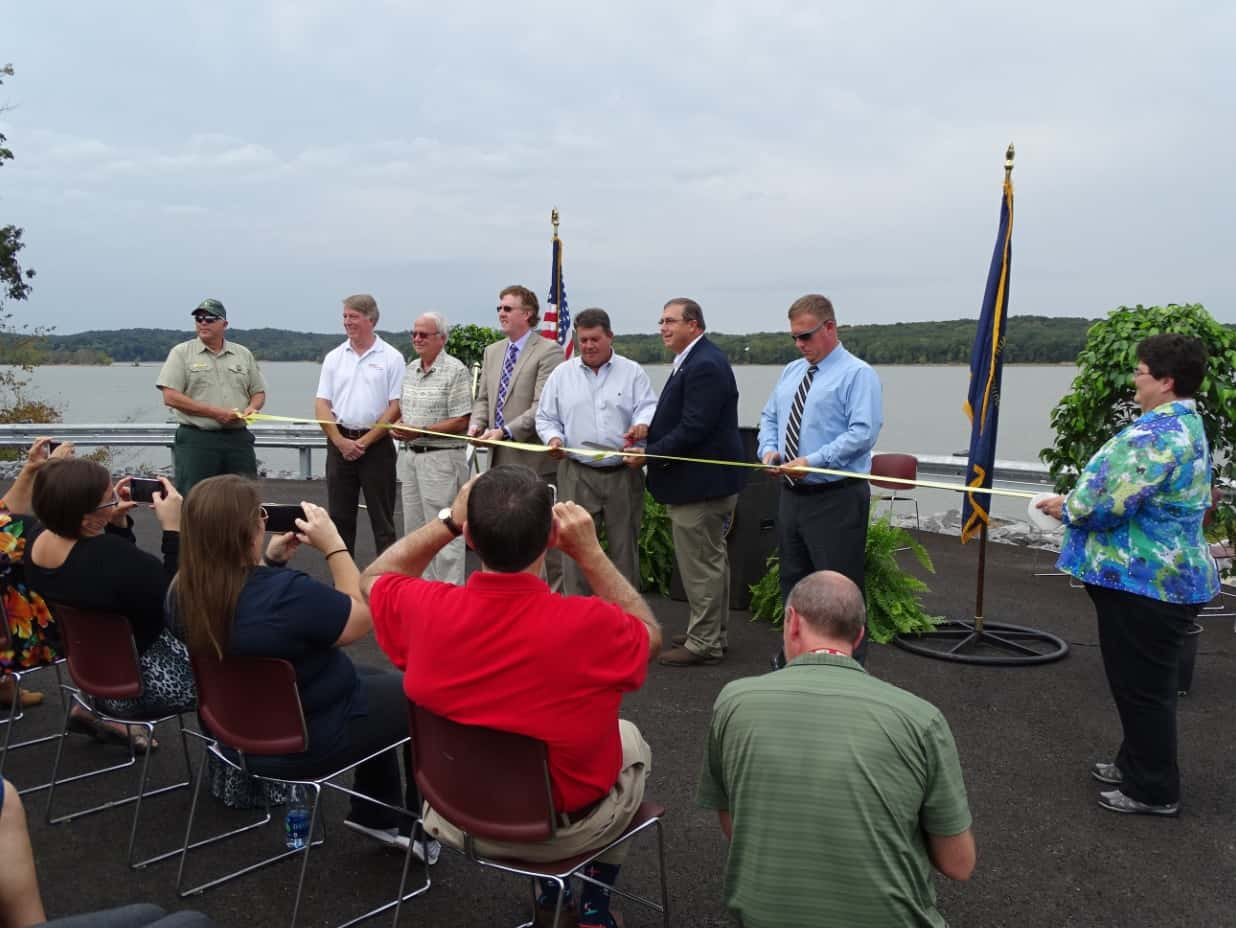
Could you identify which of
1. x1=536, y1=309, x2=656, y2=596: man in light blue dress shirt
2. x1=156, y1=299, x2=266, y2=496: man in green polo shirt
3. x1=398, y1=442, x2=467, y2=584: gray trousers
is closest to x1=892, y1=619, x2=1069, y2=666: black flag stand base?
x1=536, y1=309, x2=656, y2=596: man in light blue dress shirt

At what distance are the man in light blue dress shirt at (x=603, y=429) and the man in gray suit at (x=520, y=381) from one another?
0.44m

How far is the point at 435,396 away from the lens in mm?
6387

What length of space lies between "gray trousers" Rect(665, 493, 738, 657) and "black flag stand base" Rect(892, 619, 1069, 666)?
1.18 meters

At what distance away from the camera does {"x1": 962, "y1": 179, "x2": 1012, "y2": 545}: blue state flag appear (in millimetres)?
5266

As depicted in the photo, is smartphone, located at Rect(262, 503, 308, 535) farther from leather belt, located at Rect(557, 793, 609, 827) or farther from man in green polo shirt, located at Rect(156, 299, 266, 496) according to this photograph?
man in green polo shirt, located at Rect(156, 299, 266, 496)

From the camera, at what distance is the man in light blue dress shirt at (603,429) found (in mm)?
5699

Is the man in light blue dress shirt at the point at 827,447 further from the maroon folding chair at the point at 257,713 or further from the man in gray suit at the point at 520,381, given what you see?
the maroon folding chair at the point at 257,713

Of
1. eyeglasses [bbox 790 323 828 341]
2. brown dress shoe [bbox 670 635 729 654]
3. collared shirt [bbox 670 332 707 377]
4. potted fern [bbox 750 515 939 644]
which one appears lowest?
brown dress shoe [bbox 670 635 729 654]

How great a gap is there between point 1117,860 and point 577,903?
1864mm

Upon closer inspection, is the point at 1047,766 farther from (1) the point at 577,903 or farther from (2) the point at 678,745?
(1) the point at 577,903

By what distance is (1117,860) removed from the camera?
3.34 meters

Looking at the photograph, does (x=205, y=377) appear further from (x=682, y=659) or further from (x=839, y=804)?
(x=839, y=804)

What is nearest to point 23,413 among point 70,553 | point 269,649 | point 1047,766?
point 70,553

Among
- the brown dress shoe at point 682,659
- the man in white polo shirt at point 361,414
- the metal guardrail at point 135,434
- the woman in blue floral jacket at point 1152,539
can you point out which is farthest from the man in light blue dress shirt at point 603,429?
the metal guardrail at point 135,434
